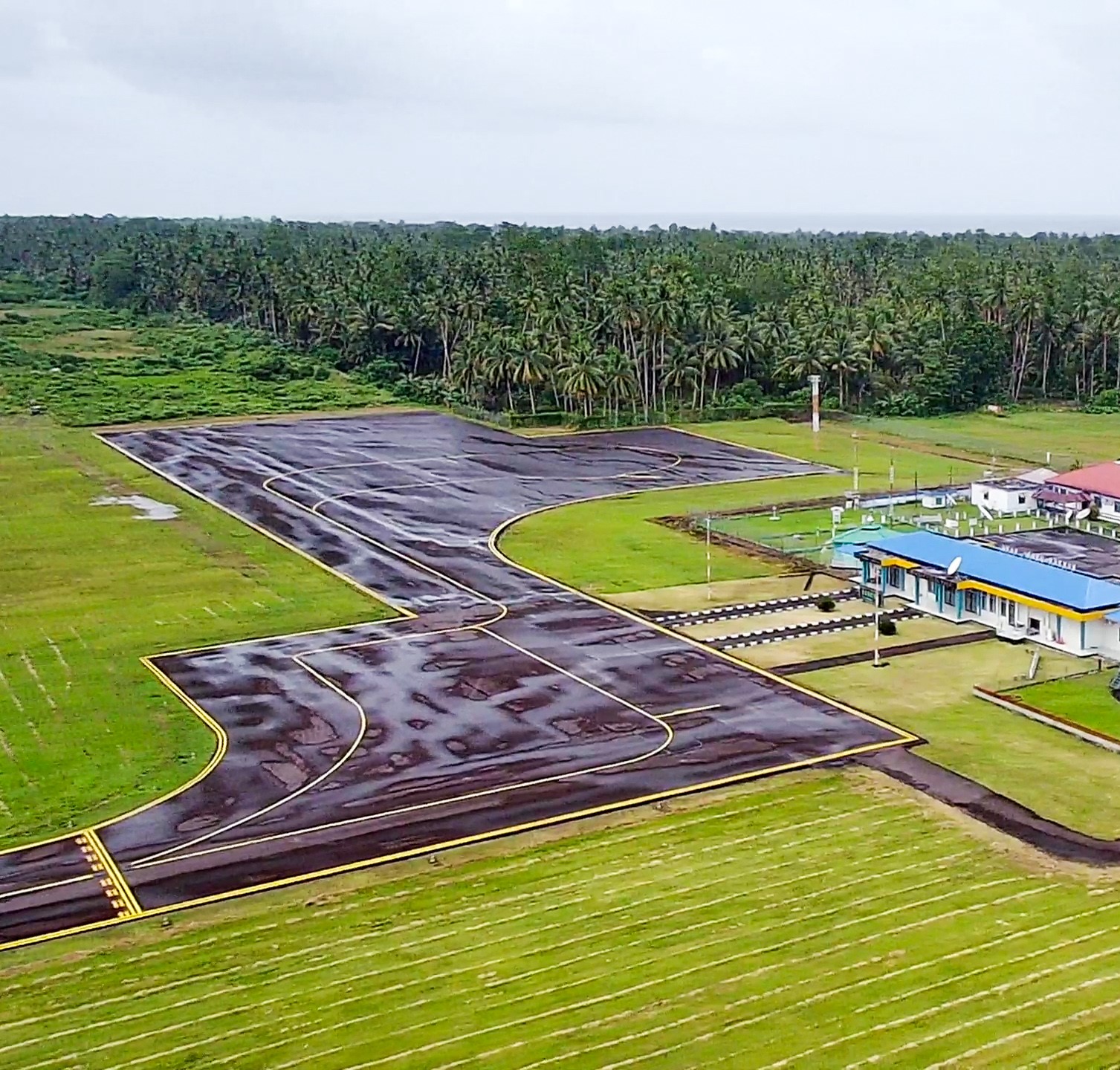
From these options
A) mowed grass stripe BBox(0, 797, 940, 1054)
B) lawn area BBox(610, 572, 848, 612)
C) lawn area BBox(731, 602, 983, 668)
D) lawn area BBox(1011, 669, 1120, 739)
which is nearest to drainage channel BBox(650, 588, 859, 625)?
lawn area BBox(610, 572, 848, 612)

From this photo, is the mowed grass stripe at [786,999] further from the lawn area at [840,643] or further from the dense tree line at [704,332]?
the dense tree line at [704,332]

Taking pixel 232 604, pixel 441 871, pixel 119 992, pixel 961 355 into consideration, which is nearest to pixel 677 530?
pixel 232 604

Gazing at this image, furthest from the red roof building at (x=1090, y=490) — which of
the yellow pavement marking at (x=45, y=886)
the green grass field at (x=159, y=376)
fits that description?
the green grass field at (x=159, y=376)

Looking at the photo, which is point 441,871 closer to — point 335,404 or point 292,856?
point 292,856

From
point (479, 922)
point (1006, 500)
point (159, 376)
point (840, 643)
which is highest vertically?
point (159, 376)

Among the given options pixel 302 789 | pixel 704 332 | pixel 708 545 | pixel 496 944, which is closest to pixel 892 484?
pixel 708 545

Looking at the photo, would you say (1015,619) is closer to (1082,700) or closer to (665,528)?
(1082,700)
